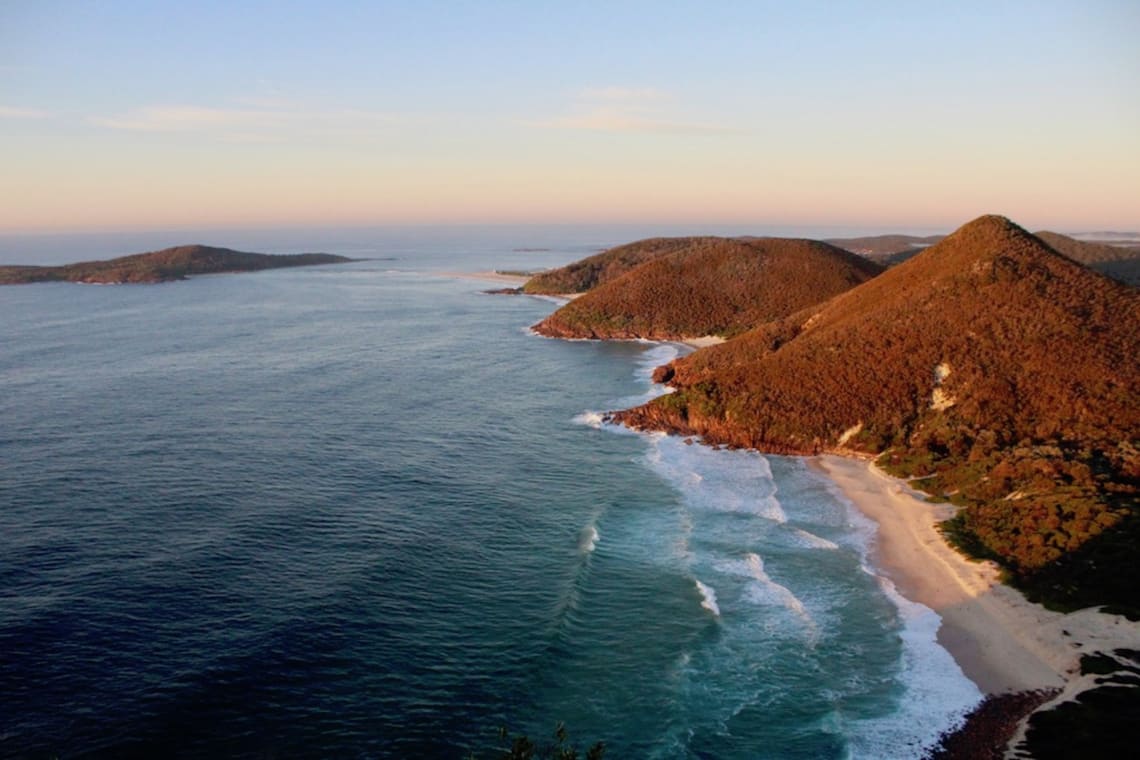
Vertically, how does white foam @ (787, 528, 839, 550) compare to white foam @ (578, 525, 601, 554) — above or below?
below

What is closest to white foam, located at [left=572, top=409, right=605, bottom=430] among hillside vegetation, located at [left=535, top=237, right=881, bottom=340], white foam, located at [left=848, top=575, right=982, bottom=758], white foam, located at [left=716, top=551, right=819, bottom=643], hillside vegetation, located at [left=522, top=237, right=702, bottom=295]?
white foam, located at [left=716, top=551, right=819, bottom=643]

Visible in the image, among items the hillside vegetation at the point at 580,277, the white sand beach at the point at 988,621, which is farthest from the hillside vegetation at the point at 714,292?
the white sand beach at the point at 988,621

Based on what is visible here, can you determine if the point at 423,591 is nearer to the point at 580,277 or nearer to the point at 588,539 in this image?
the point at 588,539

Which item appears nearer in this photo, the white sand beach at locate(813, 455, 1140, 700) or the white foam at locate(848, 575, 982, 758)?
the white foam at locate(848, 575, 982, 758)

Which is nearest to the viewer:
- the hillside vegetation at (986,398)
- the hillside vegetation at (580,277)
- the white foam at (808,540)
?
the hillside vegetation at (986,398)

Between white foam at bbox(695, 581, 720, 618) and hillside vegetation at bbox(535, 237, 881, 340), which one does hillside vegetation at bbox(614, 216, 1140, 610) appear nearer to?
white foam at bbox(695, 581, 720, 618)

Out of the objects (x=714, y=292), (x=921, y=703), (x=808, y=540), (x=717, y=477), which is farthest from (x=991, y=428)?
(x=714, y=292)

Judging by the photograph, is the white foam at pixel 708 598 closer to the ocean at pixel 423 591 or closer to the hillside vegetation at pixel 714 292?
the ocean at pixel 423 591
